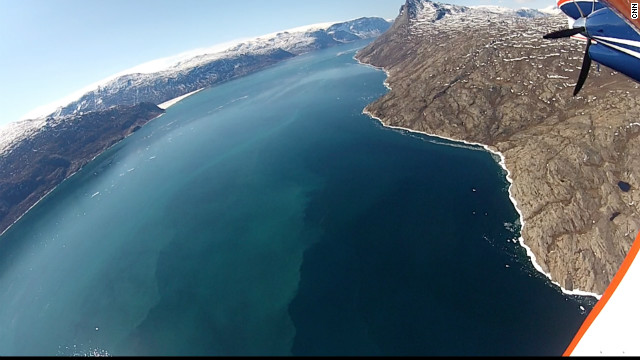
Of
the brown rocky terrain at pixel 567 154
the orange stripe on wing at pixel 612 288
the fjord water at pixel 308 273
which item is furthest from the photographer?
the brown rocky terrain at pixel 567 154

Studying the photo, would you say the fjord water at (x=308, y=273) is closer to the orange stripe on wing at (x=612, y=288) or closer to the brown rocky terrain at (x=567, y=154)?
the brown rocky terrain at (x=567, y=154)

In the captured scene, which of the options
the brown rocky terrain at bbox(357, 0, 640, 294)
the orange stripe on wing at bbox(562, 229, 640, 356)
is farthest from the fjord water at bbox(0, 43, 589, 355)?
the orange stripe on wing at bbox(562, 229, 640, 356)

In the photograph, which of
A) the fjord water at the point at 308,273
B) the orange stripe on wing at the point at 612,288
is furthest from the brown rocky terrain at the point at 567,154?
the orange stripe on wing at the point at 612,288

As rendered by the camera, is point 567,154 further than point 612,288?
Yes

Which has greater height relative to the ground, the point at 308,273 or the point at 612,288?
the point at 612,288

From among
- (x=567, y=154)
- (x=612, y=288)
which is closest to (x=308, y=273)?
(x=612, y=288)

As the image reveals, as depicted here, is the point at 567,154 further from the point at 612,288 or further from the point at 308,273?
the point at 612,288

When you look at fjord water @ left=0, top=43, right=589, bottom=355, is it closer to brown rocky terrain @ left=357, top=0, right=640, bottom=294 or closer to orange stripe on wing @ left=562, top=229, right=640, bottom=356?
brown rocky terrain @ left=357, top=0, right=640, bottom=294

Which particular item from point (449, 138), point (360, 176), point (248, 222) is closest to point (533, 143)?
point (449, 138)

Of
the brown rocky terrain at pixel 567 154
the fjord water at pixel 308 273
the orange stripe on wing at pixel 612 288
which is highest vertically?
the orange stripe on wing at pixel 612 288

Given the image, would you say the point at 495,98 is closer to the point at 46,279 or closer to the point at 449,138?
the point at 449,138
